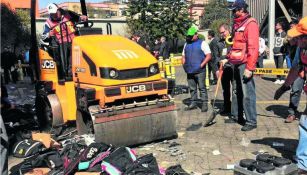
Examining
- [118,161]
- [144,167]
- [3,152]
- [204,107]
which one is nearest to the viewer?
[3,152]

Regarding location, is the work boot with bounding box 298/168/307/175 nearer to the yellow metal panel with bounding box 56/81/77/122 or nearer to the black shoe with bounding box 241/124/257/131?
the black shoe with bounding box 241/124/257/131

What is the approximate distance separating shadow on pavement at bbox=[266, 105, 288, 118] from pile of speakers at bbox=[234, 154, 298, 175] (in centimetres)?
401

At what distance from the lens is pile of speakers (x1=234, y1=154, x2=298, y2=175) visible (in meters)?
4.02

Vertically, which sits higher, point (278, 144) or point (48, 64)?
point (48, 64)

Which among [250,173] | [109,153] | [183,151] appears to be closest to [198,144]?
[183,151]

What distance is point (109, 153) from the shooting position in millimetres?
4977

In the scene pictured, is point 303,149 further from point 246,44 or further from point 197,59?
point 197,59

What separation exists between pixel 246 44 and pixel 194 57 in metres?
1.93

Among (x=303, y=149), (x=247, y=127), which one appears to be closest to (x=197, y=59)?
(x=247, y=127)

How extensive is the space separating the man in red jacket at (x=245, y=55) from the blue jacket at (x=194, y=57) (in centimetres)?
144

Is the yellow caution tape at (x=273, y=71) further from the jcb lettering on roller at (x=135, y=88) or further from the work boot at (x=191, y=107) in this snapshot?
the jcb lettering on roller at (x=135, y=88)

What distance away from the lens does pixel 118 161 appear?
468cm

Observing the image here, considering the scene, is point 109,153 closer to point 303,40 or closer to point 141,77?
point 141,77

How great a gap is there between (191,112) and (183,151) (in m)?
2.87
